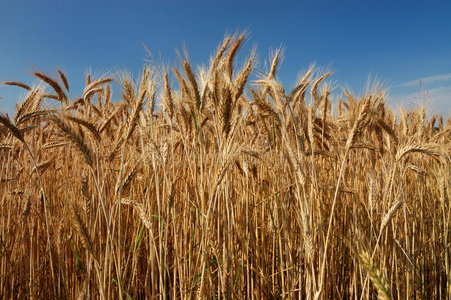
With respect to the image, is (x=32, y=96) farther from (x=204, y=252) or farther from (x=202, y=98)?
(x=204, y=252)

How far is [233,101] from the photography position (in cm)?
130

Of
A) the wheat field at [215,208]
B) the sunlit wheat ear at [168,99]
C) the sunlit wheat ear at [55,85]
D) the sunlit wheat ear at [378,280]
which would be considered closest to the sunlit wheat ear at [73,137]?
the wheat field at [215,208]

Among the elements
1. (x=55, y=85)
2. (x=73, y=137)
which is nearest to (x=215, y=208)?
(x=73, y=137)

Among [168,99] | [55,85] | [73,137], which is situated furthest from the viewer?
[55,85]

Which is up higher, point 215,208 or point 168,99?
point 168,99

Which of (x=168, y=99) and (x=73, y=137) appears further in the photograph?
(x=168, y=99)

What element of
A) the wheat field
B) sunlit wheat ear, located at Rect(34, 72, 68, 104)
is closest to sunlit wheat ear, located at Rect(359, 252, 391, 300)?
the wheat field

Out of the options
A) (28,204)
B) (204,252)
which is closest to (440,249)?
(204,252)

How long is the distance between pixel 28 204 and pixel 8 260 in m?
0.51

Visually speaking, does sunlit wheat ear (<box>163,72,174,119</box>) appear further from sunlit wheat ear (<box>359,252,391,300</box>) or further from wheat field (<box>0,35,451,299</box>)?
sunlit wheat ear (<box>359,252,391,300</box>)

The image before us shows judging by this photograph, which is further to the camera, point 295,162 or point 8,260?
point 8,260

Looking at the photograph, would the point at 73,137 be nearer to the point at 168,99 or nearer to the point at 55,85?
the point at 168,99

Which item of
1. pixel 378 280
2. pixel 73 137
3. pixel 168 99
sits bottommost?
pixel 378 280

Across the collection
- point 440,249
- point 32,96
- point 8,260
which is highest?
point 32,96
